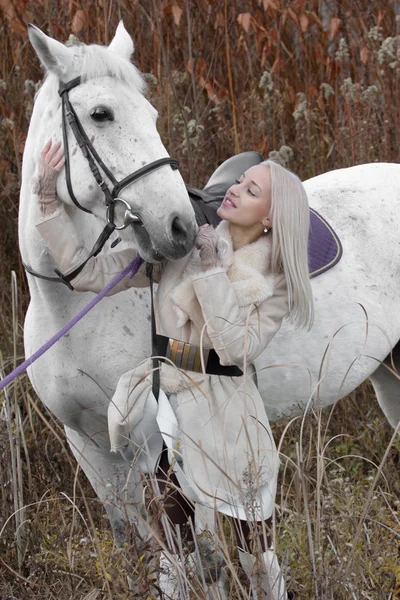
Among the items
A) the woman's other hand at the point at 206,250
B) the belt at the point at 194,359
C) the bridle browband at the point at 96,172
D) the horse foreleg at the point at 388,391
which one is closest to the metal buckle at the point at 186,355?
the belt at the point at 194,359

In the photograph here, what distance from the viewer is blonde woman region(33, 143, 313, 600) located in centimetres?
223

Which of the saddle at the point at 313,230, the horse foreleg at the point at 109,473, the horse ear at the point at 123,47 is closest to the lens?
the horse ear at the point at 123,47

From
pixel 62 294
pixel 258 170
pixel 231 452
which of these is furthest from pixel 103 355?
pixel 258 170

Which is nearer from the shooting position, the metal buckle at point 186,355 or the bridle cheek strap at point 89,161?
the bridle cheek strap at point 89,161

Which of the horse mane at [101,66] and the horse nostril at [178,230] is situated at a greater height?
the horse mane at [101,66]

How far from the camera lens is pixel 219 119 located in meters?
4.73

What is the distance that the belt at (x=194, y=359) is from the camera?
2.27 metres

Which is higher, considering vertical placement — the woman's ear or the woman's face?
the woman's face

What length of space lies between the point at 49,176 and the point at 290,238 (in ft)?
2.33

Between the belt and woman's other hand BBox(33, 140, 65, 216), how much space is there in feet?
1.72

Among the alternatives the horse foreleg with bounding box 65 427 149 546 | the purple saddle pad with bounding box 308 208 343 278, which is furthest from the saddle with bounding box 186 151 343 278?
the horse foreleg with bounding box 65 427 149 546

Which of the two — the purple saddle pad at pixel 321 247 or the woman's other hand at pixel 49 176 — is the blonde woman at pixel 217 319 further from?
the purple saddle pad at pixel 321 247

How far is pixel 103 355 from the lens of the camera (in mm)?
2555

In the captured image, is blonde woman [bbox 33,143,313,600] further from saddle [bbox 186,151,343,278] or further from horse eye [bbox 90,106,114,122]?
saddle [bbox 186,151,343,278]
